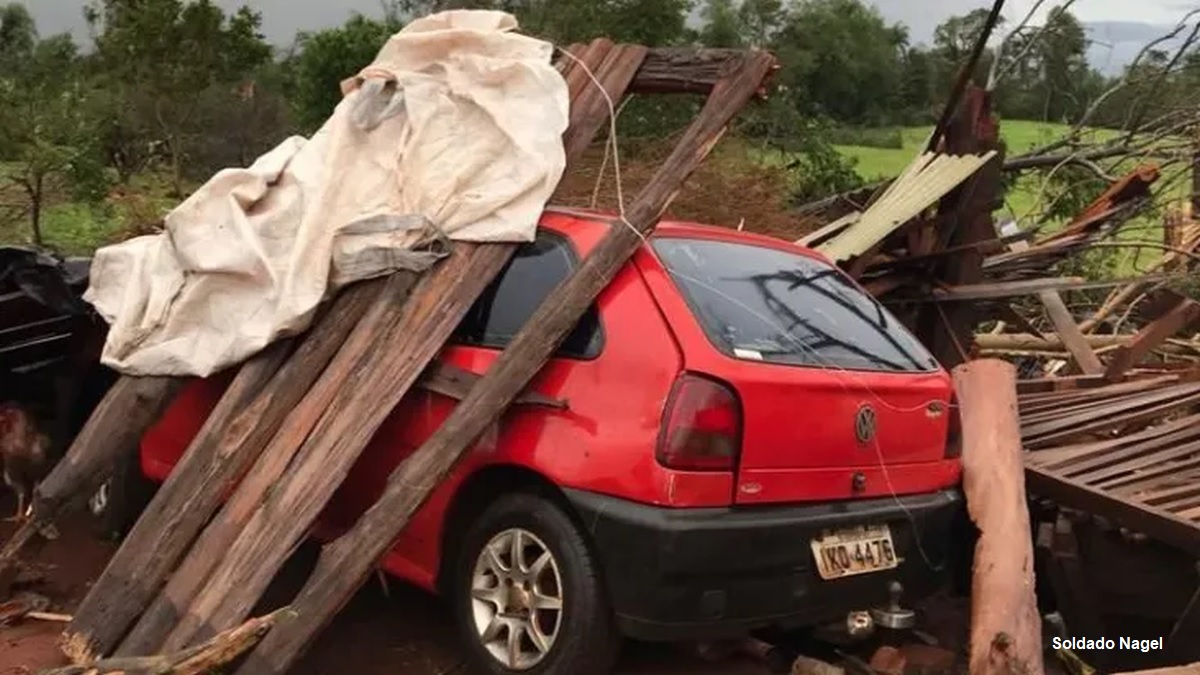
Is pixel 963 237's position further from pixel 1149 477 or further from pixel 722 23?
pixel 722 23

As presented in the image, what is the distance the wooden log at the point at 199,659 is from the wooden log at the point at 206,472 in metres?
0.36

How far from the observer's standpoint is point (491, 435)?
423 cm

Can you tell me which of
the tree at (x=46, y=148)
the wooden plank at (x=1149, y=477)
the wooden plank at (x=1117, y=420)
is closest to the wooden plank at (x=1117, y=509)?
the wooden plank at (x=1149, y=477)

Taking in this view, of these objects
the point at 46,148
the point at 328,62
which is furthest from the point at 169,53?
the point at 46,148

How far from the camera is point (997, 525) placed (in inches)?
178

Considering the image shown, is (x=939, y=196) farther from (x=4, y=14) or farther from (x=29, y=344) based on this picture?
(x=4, y=14)

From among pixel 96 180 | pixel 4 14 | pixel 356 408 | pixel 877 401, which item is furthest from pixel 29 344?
pixel 4 14

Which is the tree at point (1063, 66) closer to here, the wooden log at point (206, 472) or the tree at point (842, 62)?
the wooden log at point (206, 472)

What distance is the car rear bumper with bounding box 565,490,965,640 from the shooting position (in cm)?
376

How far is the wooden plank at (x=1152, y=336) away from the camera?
279 inches

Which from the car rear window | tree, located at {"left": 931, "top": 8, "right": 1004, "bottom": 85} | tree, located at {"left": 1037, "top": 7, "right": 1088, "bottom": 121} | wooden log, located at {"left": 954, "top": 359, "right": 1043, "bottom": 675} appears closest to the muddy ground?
wooden log, located at {"left": 954, "top": 359, "right": 1043, "bottom": 675}

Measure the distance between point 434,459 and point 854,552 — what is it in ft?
4.78

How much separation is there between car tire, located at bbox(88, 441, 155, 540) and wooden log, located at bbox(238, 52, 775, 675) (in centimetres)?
217

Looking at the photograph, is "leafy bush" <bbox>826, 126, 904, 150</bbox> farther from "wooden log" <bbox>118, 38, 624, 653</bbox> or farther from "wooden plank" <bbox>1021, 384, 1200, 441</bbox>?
"wooden log" <bbox>118, 38, 624, 653</bbox>
